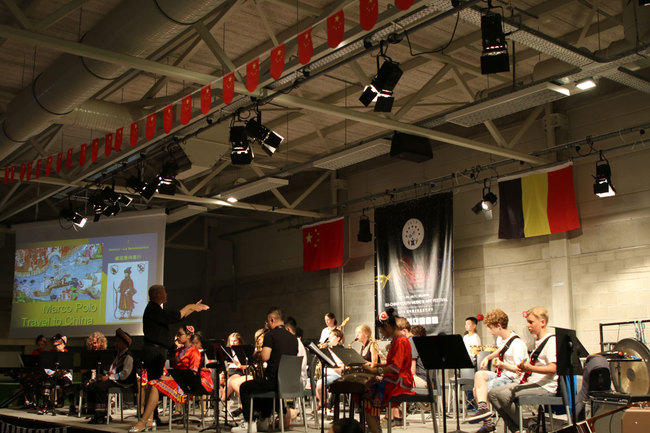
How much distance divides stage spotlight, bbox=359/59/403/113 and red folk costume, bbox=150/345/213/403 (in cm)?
341

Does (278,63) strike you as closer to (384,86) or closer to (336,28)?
(336,28)

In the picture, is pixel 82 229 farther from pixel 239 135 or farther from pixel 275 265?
pixel 239 135

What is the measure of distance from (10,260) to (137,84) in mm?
9029

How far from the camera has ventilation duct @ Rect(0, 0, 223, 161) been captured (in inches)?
232

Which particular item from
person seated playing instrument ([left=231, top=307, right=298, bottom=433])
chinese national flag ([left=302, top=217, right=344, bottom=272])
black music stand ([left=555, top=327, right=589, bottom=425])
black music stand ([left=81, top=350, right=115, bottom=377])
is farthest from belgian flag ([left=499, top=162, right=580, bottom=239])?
black music stand ([left=81, top=350, right=115, bottom=377])

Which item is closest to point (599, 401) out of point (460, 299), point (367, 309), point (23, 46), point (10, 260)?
point (460, 299)

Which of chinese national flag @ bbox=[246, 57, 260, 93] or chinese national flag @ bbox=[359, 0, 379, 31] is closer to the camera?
chinese national flag @ bbox=[359, 0, 379, 31]

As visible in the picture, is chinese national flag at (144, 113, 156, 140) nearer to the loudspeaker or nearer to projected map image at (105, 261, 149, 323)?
the loudspeaker

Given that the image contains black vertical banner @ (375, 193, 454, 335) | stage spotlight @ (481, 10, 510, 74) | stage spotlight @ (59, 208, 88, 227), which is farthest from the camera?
stage spotlight @ (59, 208, 88, 227)

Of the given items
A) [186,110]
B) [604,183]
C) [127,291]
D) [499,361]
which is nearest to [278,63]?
[186,110]

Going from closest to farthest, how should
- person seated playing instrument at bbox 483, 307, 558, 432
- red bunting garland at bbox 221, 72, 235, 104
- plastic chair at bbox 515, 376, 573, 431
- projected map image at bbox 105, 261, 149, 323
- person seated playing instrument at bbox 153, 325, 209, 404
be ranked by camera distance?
→ plastic chair at bbox 515, 376, 573, 431
person seated playing instrument at bbox 483, 307, 558, 432
person seated playing instrument at bbox 153, 325, 209, 404
red bunting garland at bbox 221, 72, 235, 104
projected map image at bbox 105, 261, 149, 323

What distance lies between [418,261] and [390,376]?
5802mm

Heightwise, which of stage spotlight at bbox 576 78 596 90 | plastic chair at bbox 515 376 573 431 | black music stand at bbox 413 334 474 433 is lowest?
plastic chair at bbox 515 376 573 431

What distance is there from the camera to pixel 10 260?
54.5ft
